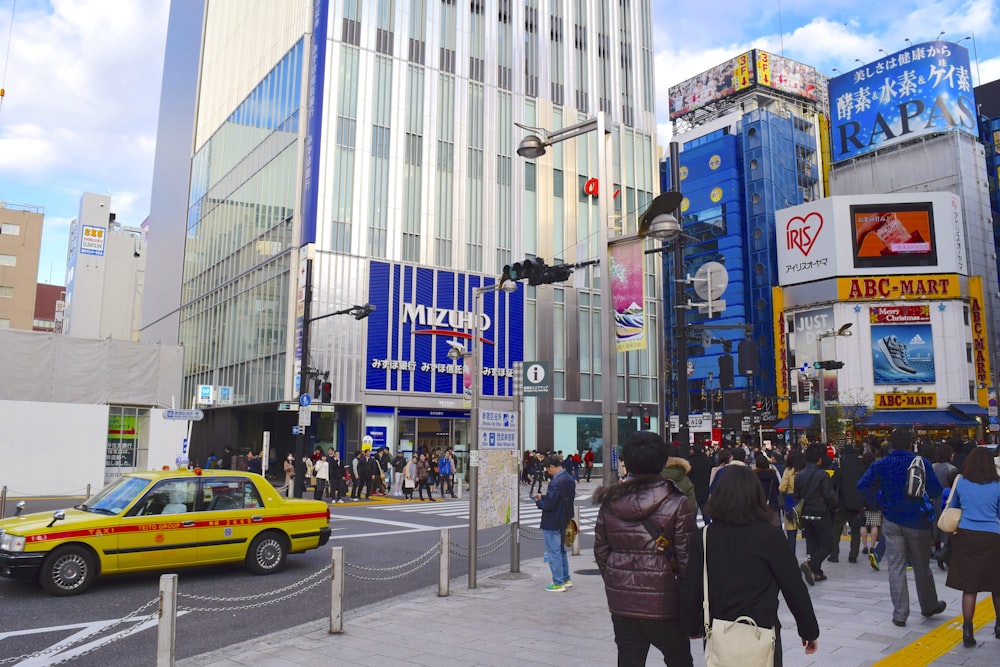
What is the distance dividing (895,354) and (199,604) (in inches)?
2319

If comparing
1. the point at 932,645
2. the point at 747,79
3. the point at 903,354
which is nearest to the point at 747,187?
the point at 747,79

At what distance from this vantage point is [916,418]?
5459 centimetres

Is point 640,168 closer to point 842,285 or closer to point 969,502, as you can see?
point 842,285

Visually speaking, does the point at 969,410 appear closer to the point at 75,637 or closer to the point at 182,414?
the point at 182,414

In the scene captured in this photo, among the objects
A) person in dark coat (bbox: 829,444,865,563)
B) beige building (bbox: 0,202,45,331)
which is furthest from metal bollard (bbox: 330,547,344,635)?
beige building (bbox: 0,202,45,331)

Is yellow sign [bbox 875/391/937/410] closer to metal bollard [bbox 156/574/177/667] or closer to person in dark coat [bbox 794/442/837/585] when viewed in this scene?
person in dark coat [bbox 794/442/837/585]

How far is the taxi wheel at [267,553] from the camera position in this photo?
10.9 meters

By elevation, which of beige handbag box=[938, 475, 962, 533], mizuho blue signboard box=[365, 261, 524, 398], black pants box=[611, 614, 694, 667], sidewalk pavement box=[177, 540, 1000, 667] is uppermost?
mizuho blue signboard box=[365, 261, 524, 398]

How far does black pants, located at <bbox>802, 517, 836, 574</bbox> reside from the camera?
965 cm

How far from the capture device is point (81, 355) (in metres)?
29.4

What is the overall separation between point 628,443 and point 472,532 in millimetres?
6103

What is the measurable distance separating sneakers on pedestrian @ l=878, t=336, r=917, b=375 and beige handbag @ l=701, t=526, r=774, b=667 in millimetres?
60607

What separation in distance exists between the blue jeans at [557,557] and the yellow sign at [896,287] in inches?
→ 2167

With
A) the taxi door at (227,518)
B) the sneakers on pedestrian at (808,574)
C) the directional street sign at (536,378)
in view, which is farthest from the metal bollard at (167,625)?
the directional street sign at (536,378)
